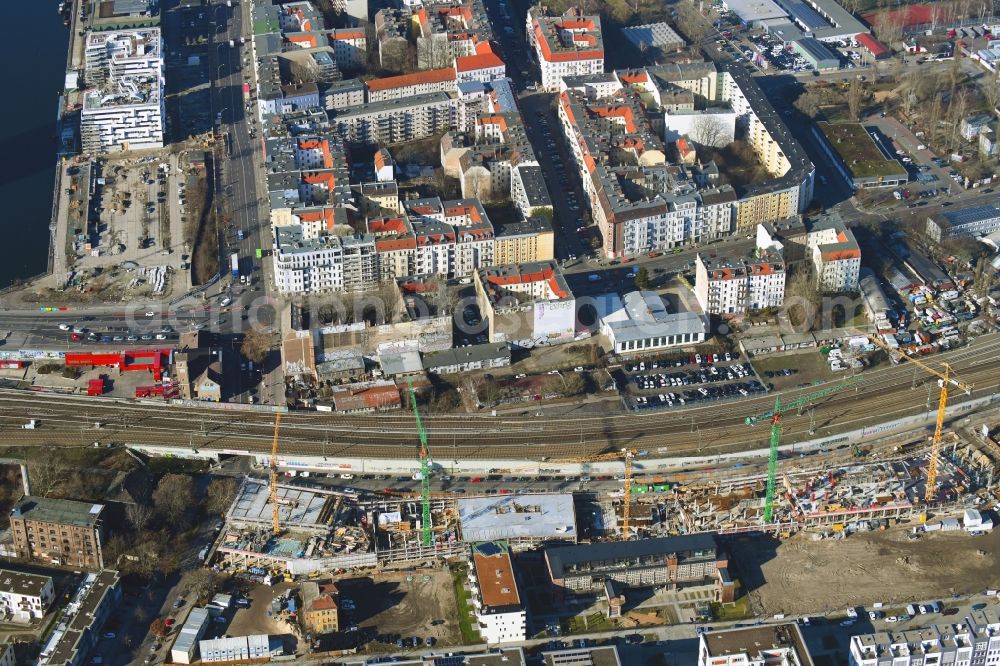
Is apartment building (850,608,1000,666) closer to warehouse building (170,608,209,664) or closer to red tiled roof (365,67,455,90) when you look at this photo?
warehouse building (170,608,209,664)

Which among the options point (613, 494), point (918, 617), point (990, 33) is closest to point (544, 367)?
point (613, 494)

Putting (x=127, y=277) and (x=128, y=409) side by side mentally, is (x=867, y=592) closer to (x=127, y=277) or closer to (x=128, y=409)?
(x=128, y=409)

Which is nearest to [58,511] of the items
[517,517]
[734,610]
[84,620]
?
[84,620]

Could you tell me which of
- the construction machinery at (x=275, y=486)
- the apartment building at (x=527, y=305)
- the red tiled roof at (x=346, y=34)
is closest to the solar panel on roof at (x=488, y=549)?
the construction machinery at (x=275, y=486)

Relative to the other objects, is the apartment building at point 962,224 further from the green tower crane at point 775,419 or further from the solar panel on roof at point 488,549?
the solar panel on roof at point 488,549

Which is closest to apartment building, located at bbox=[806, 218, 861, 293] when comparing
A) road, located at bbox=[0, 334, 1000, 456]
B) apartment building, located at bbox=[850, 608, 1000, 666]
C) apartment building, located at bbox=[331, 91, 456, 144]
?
road, located at bbox=[0, 334, 1000, 456]

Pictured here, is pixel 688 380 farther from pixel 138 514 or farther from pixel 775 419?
pixel 138 514
